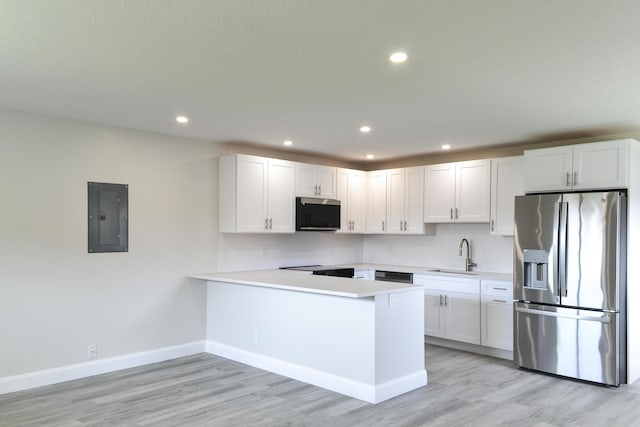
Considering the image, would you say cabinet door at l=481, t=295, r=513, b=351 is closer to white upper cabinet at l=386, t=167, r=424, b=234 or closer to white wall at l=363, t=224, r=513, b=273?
white wall at l=363, t=224, r=513, b=273

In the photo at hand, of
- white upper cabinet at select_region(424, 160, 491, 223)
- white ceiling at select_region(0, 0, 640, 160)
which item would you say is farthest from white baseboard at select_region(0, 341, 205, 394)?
white upper cabinet at select_region(424, 160, 491, 223)

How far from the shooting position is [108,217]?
470 cm

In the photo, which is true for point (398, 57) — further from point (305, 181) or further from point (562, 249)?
point (305, 181)

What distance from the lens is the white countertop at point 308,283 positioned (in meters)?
3.94

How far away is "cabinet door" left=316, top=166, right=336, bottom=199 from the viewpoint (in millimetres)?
6172

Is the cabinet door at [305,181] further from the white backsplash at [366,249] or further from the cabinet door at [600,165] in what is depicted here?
the cabinet door at [600,165]

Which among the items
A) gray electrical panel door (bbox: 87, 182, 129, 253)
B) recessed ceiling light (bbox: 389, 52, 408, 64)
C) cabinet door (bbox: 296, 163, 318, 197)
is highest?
recessed ceiling light (bbox: 389, 52, 408, 64)

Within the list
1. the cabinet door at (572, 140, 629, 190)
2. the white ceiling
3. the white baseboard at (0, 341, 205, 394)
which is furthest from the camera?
the cabinet door at (572, 140, 629, 190)

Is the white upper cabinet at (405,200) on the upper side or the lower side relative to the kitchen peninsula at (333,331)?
upper

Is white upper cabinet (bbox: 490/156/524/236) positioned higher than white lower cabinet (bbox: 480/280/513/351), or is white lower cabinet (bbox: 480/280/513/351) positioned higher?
white upper cabinet (bbox: 490/156/524/236)

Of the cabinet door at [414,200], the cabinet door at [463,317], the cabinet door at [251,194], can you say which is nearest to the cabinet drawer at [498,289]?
the cabinet door at [463,317]

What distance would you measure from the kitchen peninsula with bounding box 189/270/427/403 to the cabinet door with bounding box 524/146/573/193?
1.74 metres

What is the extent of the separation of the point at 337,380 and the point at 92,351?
7.76 ft

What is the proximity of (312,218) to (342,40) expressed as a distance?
11.7 ft
